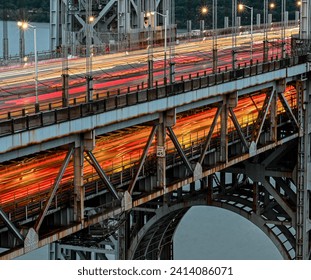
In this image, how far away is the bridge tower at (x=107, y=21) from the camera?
53.3 meters

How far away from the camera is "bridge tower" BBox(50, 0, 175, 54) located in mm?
53344

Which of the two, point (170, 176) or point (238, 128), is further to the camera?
point (238, 128)

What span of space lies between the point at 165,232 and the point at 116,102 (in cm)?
2581

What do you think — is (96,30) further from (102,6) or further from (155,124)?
(155,124)

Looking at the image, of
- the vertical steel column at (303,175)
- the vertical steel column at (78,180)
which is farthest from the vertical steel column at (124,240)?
the vertical steel column at (78,180)

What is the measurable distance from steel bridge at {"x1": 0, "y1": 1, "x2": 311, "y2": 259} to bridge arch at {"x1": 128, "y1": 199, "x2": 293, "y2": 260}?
0.23 feet

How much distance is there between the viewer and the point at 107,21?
56469mm

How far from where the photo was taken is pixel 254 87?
132 ft

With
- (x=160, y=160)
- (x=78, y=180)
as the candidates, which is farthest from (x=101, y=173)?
(x=160, y=160)

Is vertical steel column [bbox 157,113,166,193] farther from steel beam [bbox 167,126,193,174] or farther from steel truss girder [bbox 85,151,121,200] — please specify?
steel truss girder [bbox 85,151,121,200]

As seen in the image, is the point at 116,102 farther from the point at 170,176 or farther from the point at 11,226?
the point at 170,176

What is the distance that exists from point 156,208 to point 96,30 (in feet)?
40.4

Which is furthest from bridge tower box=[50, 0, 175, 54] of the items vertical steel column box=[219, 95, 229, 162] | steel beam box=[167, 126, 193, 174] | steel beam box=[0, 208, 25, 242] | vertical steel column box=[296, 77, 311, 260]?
steel beam box=[0, 208, 25, 242]

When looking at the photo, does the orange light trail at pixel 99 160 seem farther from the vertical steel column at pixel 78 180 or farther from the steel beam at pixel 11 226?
the steel beam at pixel 11 226
